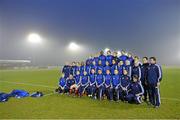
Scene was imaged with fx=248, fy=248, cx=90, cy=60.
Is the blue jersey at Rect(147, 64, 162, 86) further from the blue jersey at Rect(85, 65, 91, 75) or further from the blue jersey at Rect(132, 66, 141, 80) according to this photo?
the blue jersey at Rect(85, 65, 91, 75)

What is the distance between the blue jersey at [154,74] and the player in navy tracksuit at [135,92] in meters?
0.47

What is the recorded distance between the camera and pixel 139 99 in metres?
8.16

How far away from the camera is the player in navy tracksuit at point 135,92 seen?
8134 mm

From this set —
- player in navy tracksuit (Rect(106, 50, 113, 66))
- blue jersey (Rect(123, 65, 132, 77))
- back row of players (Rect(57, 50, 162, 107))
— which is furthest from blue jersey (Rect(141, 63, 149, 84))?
player in navy tracksuit (Rect(106, 50, 113, 66))

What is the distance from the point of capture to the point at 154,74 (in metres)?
7.75

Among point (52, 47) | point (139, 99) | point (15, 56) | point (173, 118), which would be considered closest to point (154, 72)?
point (139, 99)

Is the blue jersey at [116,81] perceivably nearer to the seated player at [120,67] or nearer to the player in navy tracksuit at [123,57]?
the seated player at [120,67]

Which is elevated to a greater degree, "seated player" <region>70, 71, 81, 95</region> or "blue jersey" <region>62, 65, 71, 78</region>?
"blue jersey" <region>62, 65, 71, 78</region>

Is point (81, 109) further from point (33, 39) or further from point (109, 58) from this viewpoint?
point (33, 39)

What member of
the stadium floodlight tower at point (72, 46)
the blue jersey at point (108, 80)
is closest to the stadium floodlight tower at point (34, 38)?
the stadium floodlight tower at point (72, 46)

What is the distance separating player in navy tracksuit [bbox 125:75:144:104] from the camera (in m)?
8.13

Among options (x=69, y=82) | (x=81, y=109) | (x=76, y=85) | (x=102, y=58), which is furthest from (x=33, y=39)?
(x=81, y=109)

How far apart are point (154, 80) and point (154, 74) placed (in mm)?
187

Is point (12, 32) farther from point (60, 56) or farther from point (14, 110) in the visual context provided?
point (14, 110)
